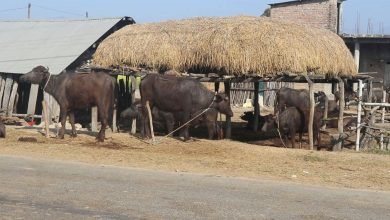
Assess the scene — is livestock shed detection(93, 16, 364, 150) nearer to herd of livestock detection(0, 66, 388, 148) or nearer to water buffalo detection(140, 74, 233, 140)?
water buffalo detection(140, 74, 233, 140)

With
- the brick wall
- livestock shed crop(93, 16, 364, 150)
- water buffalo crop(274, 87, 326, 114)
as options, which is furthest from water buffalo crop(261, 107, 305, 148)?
the brick wall

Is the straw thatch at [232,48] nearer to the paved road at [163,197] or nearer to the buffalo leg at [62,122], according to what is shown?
the buffalo leg at [62,122]

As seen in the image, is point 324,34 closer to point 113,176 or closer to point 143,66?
point 143,66

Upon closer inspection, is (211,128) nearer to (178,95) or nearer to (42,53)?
(178,95)

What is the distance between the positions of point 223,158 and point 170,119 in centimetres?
458

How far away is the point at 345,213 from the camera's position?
834 cm

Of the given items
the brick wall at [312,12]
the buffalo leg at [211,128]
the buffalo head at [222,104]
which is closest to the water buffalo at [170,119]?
the buffalo leg at [211,128]

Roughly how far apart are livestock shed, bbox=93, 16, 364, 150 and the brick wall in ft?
65.5

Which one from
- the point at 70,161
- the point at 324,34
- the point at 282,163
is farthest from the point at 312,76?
the point at 70,161

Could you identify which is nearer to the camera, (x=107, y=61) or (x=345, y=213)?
(x=345, y=213)

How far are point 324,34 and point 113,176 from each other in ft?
34.6

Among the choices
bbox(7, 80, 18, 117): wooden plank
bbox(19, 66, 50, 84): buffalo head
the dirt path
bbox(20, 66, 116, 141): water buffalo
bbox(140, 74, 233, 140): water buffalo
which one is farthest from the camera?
bbox(7, 80, 18, 117): wooden plank

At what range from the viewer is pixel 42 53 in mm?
25125

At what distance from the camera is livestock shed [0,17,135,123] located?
2327 cm
